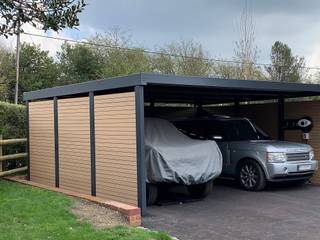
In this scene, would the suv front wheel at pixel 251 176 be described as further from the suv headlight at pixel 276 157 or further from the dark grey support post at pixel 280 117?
the dark grey support post at pixel 280 117

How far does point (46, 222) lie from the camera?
8.00 metres

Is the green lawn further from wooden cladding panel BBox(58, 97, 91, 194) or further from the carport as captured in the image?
the carport

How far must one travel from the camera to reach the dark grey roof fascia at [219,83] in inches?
373

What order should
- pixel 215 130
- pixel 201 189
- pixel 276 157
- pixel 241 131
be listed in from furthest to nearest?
1. pixel 215 130
2. pixel 241 131
3. pixel 276 157
4. pixel 201 189

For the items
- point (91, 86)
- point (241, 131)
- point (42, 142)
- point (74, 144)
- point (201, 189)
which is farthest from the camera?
point (241, 131)

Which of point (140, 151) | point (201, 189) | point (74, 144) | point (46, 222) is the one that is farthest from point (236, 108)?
point (46, 222)

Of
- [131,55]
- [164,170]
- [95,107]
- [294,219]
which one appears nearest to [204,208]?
[164,170]

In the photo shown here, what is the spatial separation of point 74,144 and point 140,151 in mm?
2776

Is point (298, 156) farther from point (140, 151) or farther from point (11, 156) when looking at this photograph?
point (11, 156)

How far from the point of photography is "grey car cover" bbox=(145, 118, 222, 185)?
10.2 m

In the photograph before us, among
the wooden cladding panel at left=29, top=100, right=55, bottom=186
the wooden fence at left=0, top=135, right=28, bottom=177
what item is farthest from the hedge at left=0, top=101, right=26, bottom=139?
the wooden cladding panel at left=29, top=100, right=55, bottom=186

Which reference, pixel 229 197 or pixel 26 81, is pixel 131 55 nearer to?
pixel 26 81

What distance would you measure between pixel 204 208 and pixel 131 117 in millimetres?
2377

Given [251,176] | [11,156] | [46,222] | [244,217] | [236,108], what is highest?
[236,108]
